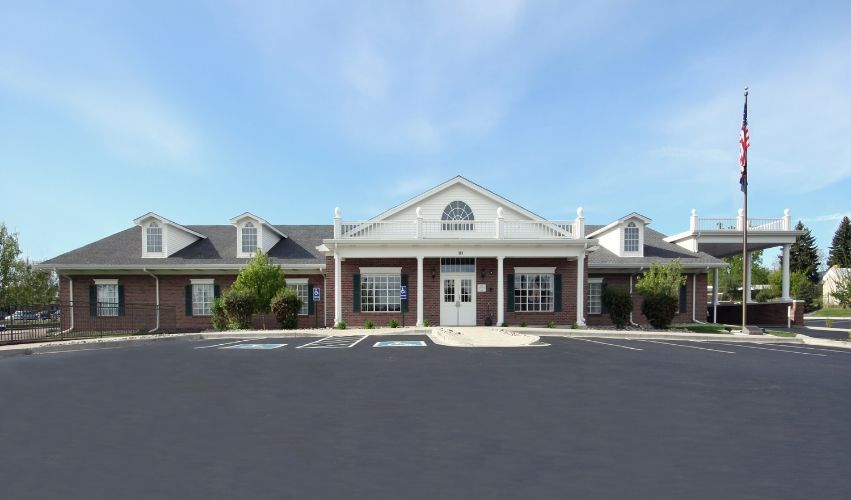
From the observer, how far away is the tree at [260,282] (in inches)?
806

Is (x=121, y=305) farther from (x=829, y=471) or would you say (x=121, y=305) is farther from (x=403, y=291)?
(x=829, y=471)

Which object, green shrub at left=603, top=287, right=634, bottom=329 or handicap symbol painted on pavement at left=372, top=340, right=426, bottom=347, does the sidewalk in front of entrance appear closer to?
handicap symbol painted on pavement at left=372, top=340, right=426, bottom=347

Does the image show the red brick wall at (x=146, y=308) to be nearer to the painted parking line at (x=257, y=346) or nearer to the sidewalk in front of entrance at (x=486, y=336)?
the sidewalk in front of entrance at (x=486, y=336)

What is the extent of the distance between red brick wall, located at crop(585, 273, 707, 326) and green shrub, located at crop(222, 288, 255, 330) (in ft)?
57.1

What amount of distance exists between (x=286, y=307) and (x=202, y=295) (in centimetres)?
583

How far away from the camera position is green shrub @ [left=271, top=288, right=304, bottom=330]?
2036cm

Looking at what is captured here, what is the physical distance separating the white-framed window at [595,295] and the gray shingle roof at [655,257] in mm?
1059

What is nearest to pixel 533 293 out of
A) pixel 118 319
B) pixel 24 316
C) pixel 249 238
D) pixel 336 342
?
pixel 336 342

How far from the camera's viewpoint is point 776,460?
4.45 meters

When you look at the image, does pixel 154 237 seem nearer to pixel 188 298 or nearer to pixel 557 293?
pixel 188 298

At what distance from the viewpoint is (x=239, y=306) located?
66.7 feet

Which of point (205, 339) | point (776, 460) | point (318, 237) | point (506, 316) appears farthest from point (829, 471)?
point (318, 237)

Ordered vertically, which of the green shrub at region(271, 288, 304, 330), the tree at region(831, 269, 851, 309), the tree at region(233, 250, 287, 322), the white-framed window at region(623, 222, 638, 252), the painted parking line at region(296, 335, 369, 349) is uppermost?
the white-framed window at region(623, 222, 638, 252)

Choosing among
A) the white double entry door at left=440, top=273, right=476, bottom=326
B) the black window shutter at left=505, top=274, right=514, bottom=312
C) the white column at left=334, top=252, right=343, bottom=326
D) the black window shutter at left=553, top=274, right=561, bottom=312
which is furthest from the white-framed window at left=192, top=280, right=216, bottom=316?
the black window shutter at left=553, top=274, right=561, bottom=312
